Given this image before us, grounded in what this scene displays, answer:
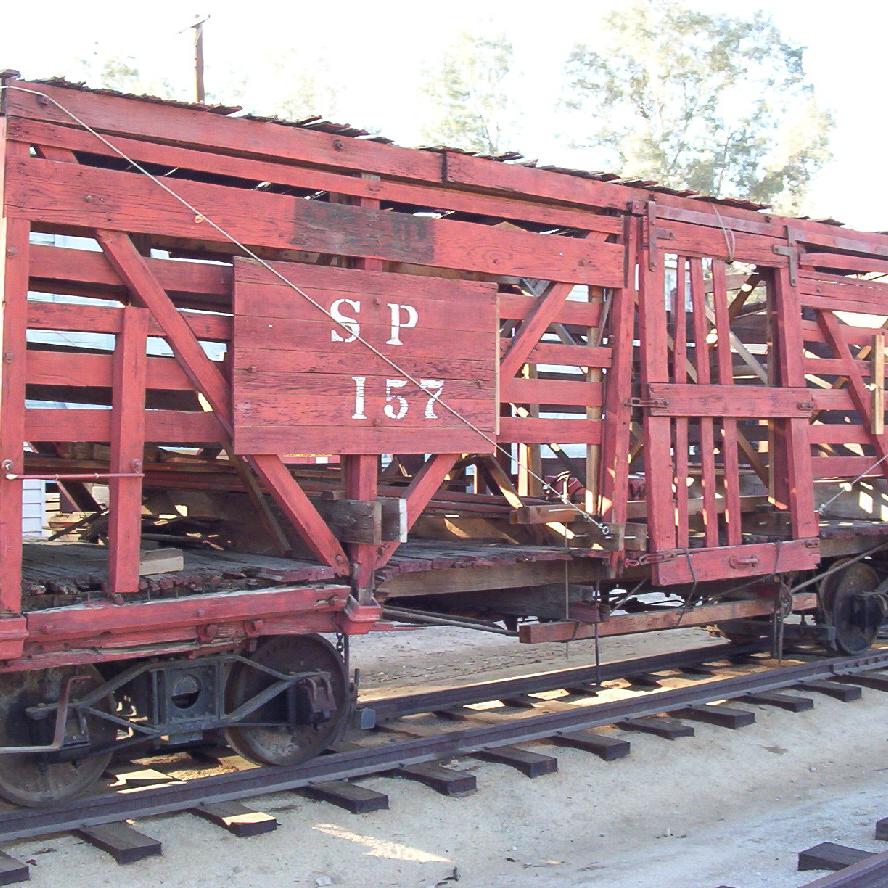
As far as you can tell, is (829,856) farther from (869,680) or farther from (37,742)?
(869,680)

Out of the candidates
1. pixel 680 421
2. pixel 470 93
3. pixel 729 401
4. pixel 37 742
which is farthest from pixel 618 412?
pixel 470 93

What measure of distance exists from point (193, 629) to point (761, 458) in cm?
586

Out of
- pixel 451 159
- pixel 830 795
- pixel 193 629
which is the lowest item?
pixel 830 795

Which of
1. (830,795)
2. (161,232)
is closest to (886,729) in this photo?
(830,795)

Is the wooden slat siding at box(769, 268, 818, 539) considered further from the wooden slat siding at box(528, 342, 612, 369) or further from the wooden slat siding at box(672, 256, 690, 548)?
the wooden slat siding at box(528, 342, 612, 369)

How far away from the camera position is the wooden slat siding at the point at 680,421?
26.0 feet

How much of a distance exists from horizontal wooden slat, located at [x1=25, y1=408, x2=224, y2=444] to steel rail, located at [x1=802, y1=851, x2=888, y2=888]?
3490 millimetres

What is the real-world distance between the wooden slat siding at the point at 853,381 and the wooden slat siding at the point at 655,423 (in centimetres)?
215

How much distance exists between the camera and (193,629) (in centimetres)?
591

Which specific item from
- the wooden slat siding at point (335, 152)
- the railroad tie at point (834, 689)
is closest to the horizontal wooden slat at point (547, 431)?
the wooden slat siding at point (335, 152)

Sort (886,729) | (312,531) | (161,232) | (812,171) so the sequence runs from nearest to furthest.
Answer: (161,232)
(312,531)
(886,729)
(812,171)

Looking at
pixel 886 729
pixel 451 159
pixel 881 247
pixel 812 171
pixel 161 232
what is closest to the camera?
pixel 161 232

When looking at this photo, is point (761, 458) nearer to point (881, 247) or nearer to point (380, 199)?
point (881, 247)

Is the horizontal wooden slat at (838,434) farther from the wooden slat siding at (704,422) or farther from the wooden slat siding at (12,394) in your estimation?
the wooden slat siding at (12,394)
